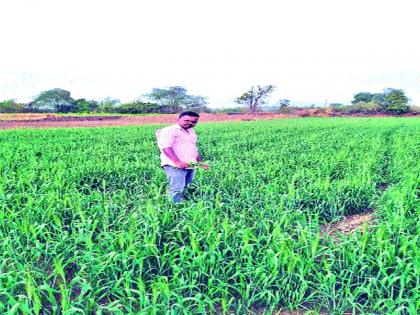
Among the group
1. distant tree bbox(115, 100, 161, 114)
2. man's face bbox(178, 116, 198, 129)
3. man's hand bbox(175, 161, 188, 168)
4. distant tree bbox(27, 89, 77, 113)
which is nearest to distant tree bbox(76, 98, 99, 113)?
distant tree bbox(27, 89, 77, 113)

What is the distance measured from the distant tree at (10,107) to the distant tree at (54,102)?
2292mm

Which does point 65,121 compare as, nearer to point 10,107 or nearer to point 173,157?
point 10,107

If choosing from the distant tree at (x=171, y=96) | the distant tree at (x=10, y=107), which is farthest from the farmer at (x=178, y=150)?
the distant tree at (x=171, y=96)

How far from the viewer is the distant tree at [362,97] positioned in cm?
9262

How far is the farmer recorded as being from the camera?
497 cm

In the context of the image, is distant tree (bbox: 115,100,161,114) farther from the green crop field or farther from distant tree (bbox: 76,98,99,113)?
the green crop field

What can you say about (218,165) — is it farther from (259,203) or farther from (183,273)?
(183,273)

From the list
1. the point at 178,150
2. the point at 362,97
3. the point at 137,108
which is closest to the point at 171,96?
the point at 137,108

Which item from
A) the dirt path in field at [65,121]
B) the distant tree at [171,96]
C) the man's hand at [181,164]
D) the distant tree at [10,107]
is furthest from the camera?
the distant tree at [171,96]

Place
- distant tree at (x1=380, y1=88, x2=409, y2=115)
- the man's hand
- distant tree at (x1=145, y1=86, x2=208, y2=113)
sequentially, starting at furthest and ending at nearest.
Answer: distant tree at (x1=145, y1=86, x2=208, y2=113) → distant tree at (x1=380, y1=88, x2=409, y2=115) → the man's hand

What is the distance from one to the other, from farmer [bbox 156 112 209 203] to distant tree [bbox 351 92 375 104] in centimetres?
9631

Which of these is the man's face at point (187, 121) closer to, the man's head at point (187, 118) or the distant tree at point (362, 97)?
the man's head at point (187, 118)

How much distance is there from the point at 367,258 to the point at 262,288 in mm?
1011

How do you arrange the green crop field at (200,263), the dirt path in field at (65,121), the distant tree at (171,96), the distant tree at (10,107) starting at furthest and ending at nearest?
the distant tree at (171,96) → the distant tree at (10,107) → the dirt path in field at (65,121) → the green crop field at (200,263)
